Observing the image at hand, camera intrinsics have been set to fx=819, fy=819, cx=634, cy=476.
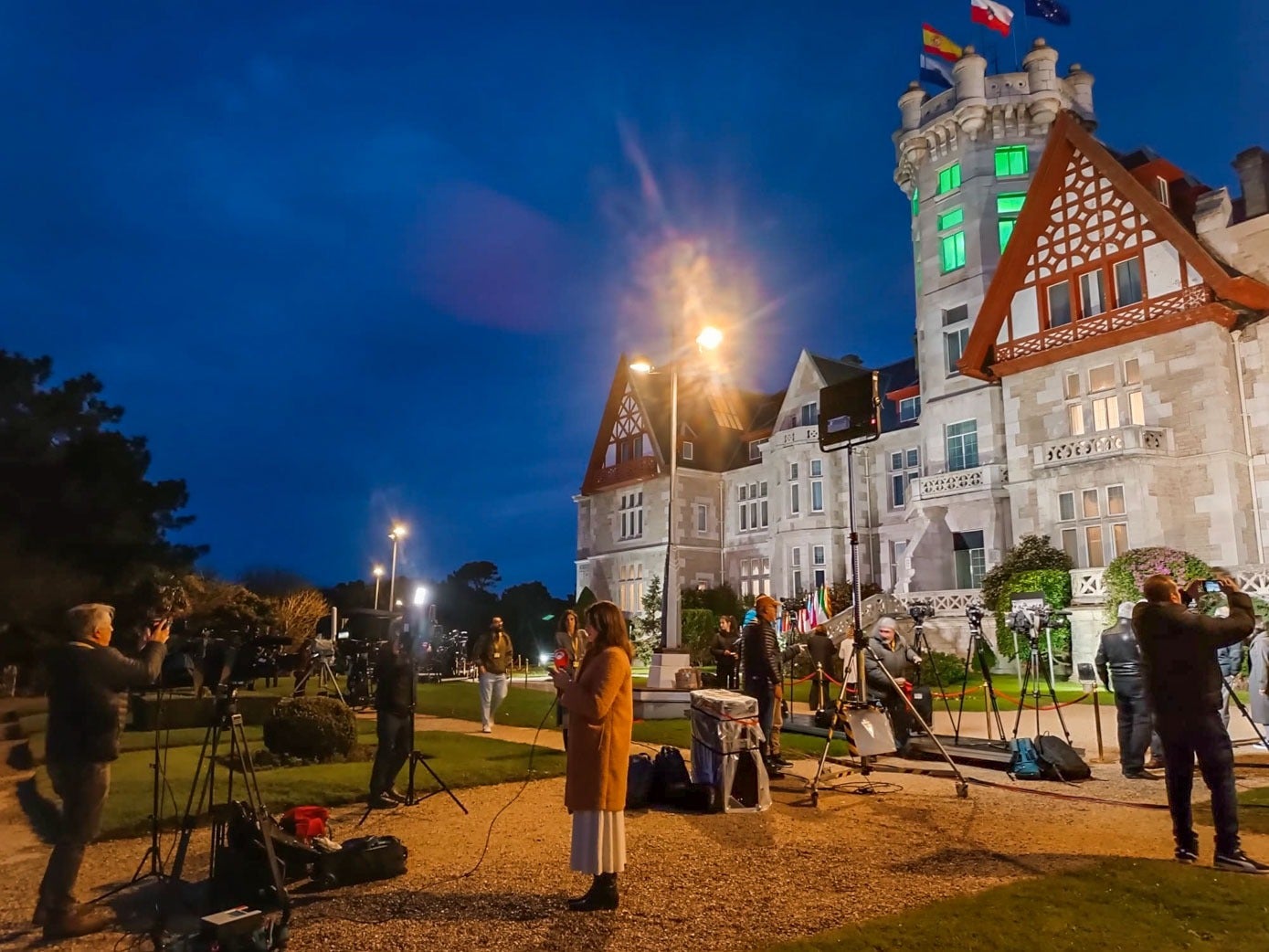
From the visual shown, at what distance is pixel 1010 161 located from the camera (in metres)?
28.2

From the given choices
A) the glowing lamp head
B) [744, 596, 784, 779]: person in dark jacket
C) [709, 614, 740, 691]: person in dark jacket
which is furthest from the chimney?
[744, 596, 784, 779]: person in dark jacket

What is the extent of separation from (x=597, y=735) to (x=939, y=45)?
31.9 metres

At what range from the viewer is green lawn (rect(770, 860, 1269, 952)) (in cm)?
447

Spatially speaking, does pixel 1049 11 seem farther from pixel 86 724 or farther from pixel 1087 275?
pixel 86 724

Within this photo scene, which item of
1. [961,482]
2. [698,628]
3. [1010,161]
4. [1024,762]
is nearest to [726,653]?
[1024,762]

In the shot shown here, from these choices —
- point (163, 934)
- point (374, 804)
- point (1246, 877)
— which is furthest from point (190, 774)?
point (1246, 877)

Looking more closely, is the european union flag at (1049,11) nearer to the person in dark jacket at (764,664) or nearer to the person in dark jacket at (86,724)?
the person in dark jacket at (764,664)

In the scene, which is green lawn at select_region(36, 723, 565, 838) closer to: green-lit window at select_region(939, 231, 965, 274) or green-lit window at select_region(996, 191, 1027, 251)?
green-lit window at select_region(939, 231, 965, 274)

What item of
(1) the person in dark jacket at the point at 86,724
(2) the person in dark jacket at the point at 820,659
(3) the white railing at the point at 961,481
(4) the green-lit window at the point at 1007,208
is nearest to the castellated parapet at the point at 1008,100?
(4) the green-lit window at the point at 1007,208

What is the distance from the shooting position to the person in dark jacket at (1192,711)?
572 centimetres

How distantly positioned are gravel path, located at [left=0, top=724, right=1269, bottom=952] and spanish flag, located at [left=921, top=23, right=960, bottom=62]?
27872 mm

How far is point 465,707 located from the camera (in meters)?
18.5

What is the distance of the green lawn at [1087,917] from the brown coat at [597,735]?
1.29m

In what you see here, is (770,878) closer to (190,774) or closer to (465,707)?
(190,774)
